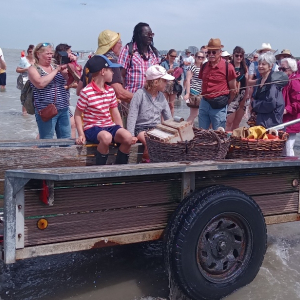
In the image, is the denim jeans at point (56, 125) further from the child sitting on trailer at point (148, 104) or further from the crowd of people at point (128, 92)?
the child sitting on trailer at point (148, 104)

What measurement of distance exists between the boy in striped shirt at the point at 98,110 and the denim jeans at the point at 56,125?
985mm

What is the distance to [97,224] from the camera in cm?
331

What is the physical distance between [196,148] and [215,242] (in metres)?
0.74

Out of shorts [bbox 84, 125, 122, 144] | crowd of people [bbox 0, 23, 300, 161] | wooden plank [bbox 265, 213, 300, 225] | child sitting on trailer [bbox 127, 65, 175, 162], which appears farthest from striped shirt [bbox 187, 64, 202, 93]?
wooden plank [bbox 265, 213, 300, 225]

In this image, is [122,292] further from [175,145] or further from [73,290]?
[175,145]

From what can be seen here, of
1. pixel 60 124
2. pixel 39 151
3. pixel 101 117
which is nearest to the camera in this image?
pixel 39 151

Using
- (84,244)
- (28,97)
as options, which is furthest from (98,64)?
(84,244)

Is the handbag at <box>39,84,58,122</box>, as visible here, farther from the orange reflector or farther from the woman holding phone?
the orange reflector

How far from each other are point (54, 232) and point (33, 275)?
117cm

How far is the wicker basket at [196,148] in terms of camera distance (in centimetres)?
380

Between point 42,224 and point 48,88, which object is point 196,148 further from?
point 48,88

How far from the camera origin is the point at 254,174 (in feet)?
12.8

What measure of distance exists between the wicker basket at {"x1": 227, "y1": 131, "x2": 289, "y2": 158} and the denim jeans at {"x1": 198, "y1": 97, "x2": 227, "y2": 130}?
2.52 m

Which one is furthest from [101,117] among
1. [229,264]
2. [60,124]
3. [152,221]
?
[229,264]
